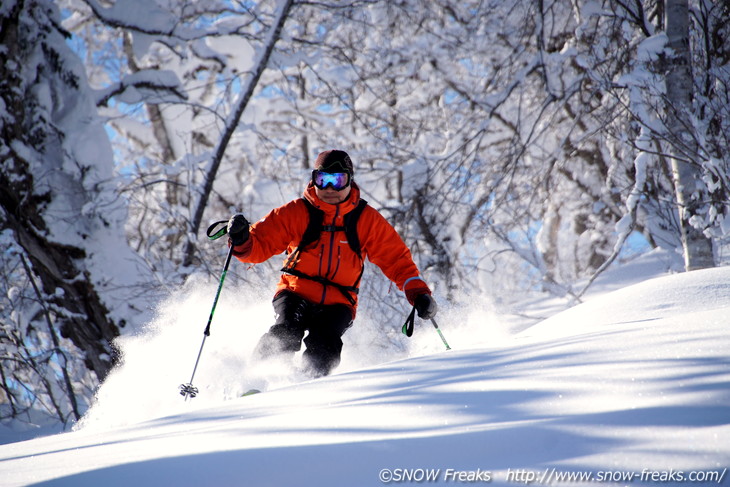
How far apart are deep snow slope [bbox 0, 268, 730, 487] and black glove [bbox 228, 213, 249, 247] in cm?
153

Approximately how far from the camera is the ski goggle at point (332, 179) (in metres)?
3.64

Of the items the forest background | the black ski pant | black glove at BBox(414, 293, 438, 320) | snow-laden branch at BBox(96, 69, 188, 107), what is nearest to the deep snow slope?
the black ski pant

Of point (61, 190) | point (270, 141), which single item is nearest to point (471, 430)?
→ point (61, 190)

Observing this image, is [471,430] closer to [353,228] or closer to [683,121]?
[353,228]

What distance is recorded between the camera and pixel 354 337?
7.35 metres

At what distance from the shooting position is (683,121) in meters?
4.45

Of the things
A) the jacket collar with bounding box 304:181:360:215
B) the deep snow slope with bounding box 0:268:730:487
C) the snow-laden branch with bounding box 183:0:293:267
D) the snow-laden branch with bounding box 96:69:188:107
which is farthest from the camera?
the snow-laden branch with bounding box 183:0:293:267

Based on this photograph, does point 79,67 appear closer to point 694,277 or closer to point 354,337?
point 354,337

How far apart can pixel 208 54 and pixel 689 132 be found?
231 inches

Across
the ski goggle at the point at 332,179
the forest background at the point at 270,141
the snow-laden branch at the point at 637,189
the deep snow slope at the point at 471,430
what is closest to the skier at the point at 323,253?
the ski goggle at the point at 332,179

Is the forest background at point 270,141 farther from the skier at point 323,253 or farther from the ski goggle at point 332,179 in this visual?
the ski goggle at point 332,179

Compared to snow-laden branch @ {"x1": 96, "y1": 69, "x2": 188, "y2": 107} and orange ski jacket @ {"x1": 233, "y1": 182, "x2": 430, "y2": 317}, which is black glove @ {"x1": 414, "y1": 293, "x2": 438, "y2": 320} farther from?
snow-laden branch @ {"x1": 96, "y1": 69, "x2": 188, "y2": 107}

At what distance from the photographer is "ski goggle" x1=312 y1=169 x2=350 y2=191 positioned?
11.9 ft

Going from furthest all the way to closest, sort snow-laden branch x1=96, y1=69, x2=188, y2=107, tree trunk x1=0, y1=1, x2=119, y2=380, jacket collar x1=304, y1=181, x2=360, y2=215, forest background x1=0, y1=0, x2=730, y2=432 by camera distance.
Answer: snow-laden branch x1=96, y1=69, x2=188, y2=107 < tree trunk x1=0, y1=1, x2=119, y2=380 < forest background x1=0, y1=0, x2=730, y2=432 < jacket collar x1=304, y1=181, x2=360, y2=215
